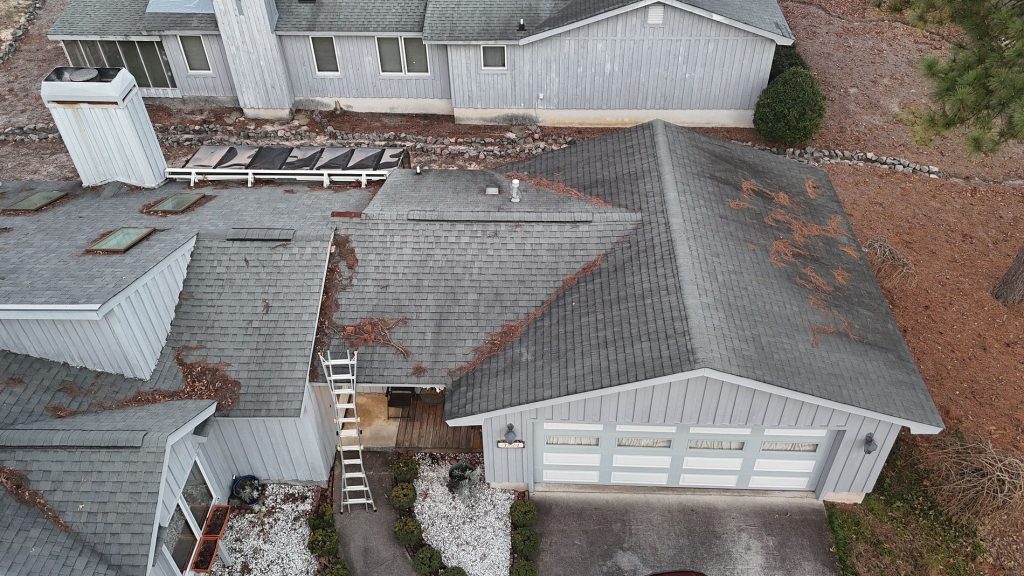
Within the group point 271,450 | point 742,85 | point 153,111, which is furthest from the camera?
point 153,111

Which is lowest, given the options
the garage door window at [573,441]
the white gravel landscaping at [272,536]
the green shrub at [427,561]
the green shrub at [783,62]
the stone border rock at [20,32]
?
the white gravel landscaping at [272,536]

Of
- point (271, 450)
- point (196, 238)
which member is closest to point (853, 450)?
point (271, 450)

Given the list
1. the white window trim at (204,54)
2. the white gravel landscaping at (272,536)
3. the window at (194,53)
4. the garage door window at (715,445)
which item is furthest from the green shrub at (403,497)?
the window at (194,53)

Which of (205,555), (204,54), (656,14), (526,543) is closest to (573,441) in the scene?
(526,543)

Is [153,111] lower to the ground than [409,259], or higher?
lower

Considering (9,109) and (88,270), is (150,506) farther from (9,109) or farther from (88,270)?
(9,109)

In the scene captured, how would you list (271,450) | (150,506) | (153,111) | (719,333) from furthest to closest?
(153,111) → (271,450) → (719,333) → (150,506)

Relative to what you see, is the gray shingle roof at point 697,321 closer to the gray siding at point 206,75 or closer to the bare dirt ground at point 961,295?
the bare dirt ground at point 961,295

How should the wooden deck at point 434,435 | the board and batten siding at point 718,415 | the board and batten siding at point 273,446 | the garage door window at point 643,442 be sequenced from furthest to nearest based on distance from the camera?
the wooden deck at point 434,435 < the garage door window at point 643,442 < the board and batten siding at point 273,446 < the board and batten siding at point 718,415
